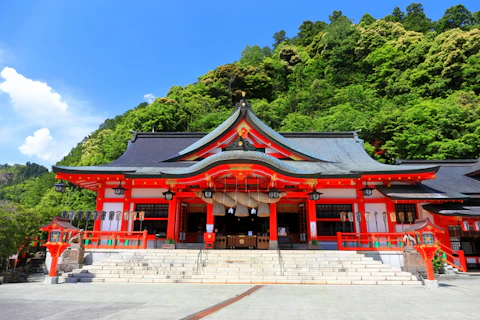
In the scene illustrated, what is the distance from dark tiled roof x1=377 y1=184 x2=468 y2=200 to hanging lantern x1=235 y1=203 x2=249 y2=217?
7.68 metres

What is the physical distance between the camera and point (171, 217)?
48.5ft

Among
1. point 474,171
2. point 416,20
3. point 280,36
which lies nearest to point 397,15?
point 416,20

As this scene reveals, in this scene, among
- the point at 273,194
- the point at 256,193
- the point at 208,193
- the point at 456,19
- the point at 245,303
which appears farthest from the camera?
the point at 456,19

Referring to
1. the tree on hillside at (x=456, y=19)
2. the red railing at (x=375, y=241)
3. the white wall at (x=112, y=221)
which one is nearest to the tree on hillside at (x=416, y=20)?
the tree on hillside at (x=456, y=19)

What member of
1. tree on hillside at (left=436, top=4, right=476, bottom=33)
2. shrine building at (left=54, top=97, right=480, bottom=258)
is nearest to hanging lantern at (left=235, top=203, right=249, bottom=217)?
shrine building at (left=54, top=97, right=480, bottom=258)

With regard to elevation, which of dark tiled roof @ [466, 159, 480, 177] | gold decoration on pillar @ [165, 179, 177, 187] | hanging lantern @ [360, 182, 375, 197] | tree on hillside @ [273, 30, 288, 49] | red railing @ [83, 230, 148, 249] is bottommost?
red railing @ [83, 230, 148, 249]

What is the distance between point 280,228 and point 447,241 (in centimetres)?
924

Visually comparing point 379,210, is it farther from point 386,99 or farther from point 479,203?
point 386,99

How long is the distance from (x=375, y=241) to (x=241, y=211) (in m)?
6.99

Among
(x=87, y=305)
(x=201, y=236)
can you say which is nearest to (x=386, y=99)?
(x=201, y=236)

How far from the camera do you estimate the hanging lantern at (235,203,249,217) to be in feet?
46.4

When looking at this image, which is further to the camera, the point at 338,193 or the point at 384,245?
the point at 338,193

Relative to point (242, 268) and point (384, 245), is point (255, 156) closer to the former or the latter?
point (242, 268)

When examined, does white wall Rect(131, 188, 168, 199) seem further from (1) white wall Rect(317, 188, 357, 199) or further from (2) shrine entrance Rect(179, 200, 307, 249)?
(1) white wall Rect(317, 188, 357, 199)
